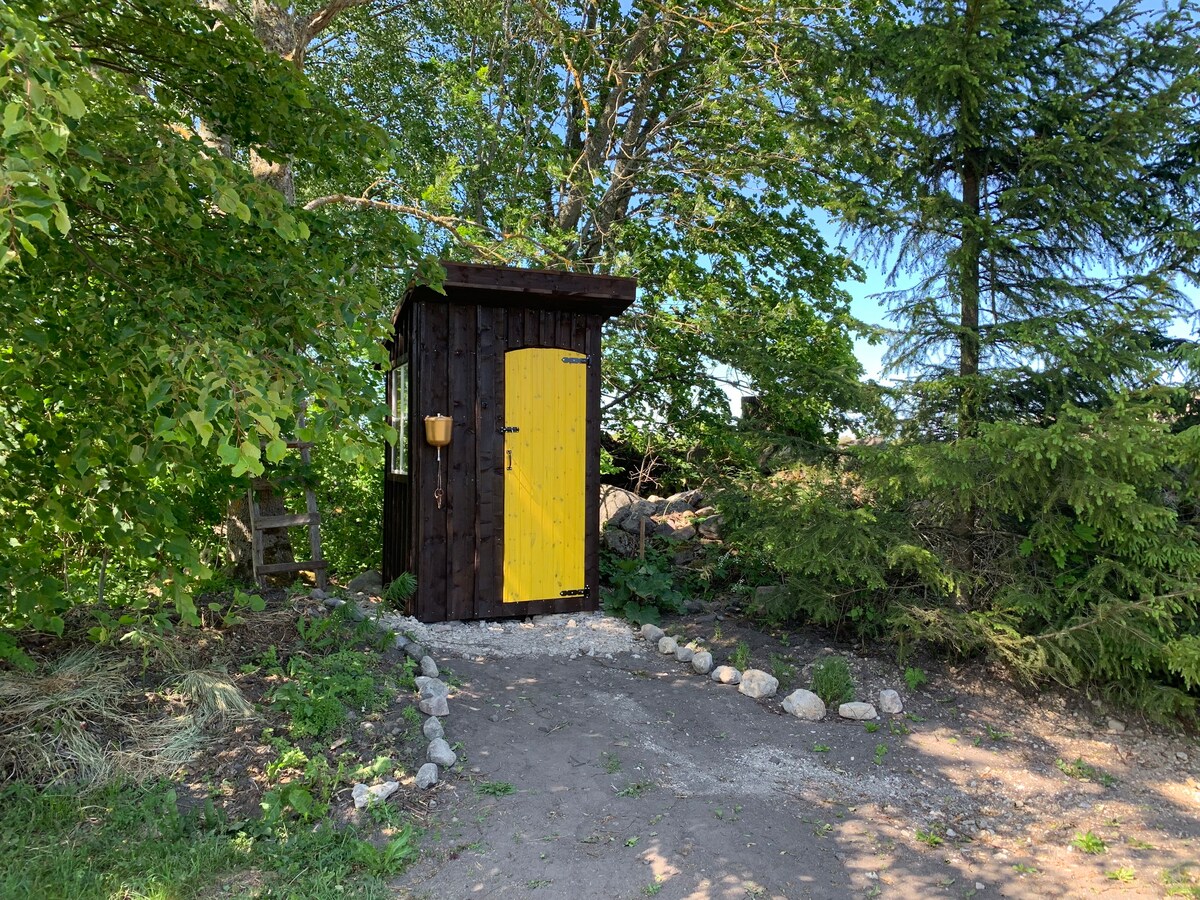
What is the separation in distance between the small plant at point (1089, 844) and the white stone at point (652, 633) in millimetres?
2989

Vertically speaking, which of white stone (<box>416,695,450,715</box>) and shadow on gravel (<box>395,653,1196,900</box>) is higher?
white stone (<box>416,695,450,715</box>)

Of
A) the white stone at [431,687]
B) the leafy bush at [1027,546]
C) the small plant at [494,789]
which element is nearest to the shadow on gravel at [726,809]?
the small plant at [494,789]

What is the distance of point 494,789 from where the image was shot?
3.43 m

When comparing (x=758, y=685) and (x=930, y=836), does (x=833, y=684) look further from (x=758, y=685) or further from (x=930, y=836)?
(x=930, y=836)

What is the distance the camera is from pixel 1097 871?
307cm

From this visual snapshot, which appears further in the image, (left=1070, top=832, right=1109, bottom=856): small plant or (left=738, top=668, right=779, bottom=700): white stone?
(left=738, top=668, right=779, bottom=700): white stone

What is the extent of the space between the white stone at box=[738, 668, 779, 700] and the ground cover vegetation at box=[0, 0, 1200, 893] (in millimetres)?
740

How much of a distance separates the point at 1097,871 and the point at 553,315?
4995mm

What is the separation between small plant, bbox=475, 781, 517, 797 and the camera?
11.2 ft

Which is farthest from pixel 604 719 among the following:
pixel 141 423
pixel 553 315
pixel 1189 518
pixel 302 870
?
pixel 1189 518

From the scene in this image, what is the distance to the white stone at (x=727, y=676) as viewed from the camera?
5.03m

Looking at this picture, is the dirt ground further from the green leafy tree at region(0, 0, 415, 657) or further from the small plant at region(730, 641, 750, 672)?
the green leafy tree at region(0, 0, 415, 657)

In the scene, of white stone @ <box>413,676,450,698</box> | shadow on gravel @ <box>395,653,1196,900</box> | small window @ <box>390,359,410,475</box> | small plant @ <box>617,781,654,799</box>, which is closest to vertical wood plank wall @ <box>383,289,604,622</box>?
small window @ <box>390,359,410,475</box>

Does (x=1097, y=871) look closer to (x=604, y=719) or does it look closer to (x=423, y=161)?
(x=604, y=719)
